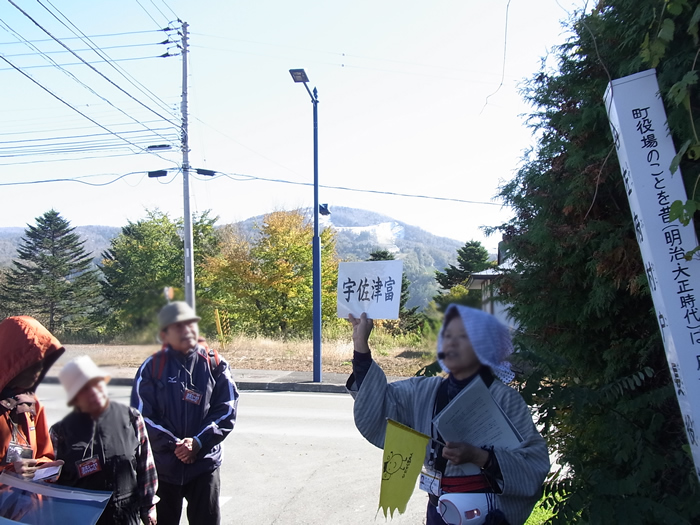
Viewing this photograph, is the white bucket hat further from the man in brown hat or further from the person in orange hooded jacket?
the man in brown hat

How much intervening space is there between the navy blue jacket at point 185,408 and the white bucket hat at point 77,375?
0.59 meters

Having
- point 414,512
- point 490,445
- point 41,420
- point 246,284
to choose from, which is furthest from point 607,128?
point 414,512

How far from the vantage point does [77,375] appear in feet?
5.67

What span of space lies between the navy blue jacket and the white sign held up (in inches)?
29.4

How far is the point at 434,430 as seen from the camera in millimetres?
2084

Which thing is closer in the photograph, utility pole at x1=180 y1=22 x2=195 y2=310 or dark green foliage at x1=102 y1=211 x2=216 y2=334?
dark green foliage at x1=102 y1=211 x2=216 y2=334

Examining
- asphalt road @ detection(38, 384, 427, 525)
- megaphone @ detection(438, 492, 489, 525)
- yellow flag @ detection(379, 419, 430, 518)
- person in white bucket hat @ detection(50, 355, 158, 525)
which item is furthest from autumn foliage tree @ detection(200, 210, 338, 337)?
asphalt road @ detection(38, 384, 427, 525)

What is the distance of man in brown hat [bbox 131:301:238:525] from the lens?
2527mm

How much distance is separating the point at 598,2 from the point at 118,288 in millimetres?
3165

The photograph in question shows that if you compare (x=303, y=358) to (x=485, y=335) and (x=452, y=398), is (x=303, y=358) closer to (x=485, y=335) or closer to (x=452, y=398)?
(x=452, y=398)

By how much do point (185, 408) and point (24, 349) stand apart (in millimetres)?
920

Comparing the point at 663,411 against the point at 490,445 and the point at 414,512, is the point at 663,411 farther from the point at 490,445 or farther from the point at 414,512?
the point at 414,512

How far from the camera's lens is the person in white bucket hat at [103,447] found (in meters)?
1.73

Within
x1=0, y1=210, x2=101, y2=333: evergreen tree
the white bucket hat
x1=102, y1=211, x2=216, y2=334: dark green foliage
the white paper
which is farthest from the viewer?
x1=0, y1=210, x2=101, y2=333: evergreen tree
